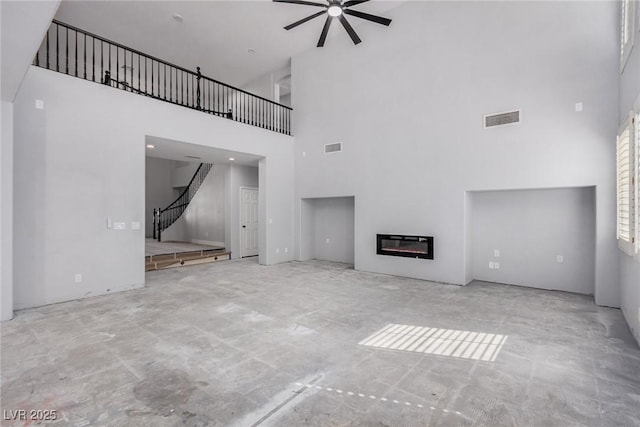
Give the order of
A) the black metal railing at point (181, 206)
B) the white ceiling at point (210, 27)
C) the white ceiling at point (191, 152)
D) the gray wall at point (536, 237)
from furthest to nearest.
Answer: the black metal railing at point (181, 206), the white ceiling at point (210, 27), the white ceiling at point (191, 152), the gray wall at point (536, 237)

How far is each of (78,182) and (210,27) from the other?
4.69m

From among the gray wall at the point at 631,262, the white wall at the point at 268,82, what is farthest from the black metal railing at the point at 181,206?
the gray wall at the point at 631,262

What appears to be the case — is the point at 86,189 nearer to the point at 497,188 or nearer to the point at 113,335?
the point at 113,335

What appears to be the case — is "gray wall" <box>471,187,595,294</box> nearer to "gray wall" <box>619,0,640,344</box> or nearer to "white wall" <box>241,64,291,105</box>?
"gray wall" <box>619,0,640,344</box>

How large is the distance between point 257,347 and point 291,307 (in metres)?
1.27

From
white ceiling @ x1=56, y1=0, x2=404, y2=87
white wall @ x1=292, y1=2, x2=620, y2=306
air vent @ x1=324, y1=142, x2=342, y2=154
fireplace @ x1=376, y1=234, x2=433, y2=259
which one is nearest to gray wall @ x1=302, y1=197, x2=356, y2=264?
white wall @ x1=292, y1=2, x2=620, y2=306

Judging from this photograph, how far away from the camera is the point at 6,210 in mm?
3707

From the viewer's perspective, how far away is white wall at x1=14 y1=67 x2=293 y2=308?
421 cm

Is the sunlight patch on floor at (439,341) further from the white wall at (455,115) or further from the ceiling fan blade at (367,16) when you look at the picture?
the ceiling fan blade at (367,16)

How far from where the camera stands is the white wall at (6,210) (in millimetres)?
3680

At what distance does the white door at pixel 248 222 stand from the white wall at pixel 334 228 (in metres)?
2.10

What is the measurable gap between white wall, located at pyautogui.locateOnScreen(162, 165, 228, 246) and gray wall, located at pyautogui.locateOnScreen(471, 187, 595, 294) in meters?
7.27

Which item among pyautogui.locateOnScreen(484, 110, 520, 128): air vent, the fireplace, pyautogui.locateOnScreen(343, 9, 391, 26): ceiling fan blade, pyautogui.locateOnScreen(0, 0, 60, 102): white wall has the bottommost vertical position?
the fireplace

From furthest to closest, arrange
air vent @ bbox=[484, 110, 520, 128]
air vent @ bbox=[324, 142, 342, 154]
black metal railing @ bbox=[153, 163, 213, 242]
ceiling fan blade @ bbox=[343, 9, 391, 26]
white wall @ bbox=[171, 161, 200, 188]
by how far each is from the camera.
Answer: white wall @ bbox=[171, 161, 200, 188], black metal railing @ bbox=[153, 163, 213, 242], air vent @ bbox=[324, 142, 342, 154], air vent @ bbox=[484, 110, 520, 128], ceiling fan blade @ bbox=[343, 9, 391, 26]
